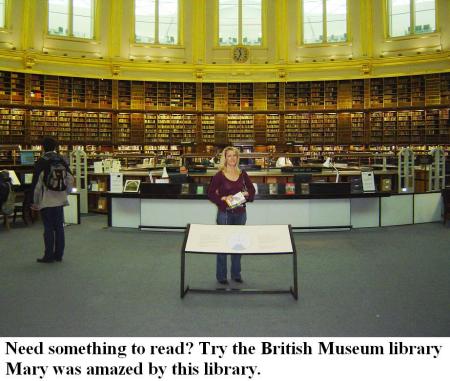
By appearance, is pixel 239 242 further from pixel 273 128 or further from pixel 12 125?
pixel 273 128

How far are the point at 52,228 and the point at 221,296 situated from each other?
2264 millimetres

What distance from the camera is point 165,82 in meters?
16.2

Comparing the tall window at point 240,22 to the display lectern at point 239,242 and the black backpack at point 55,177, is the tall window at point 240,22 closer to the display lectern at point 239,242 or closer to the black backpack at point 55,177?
the black backpack at point 55,177

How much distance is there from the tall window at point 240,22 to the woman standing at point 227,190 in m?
13.3

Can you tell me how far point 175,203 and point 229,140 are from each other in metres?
9.30

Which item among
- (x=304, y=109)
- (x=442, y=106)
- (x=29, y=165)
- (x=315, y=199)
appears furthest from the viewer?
(x=304, y=109)

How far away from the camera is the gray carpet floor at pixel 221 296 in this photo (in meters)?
3.26

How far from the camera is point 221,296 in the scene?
4.00 meters

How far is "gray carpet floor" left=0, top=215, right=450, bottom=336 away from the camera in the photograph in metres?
3.26

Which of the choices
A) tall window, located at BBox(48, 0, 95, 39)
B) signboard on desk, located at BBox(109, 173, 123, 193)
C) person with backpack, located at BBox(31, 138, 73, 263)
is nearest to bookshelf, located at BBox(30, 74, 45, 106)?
tall window, located at BBox(48, 0, 95, 39)

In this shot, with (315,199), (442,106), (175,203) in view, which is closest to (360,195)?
(315,199)

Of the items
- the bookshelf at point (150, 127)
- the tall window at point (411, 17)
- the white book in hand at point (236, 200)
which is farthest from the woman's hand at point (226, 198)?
the tall window at point (411, 17)

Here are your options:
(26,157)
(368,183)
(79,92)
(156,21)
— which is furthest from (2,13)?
(368,183)
